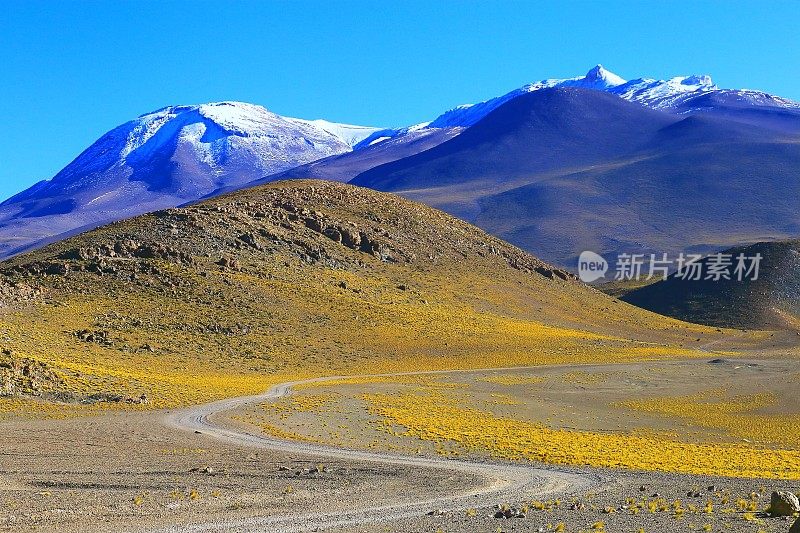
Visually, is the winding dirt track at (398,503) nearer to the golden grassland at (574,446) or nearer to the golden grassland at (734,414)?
the golden grassland at (574,446)

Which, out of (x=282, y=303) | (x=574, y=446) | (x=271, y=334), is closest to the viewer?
(x=574, y=446)

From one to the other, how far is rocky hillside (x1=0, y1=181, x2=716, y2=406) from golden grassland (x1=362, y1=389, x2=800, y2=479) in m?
12.7

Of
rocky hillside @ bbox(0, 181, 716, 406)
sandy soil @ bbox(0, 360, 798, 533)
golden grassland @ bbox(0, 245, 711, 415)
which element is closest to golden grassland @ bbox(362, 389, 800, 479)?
sandy soil @ bbox(0, 360, 798, 533)

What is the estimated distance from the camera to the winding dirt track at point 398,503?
58.6ft

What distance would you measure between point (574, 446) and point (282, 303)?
46660mm

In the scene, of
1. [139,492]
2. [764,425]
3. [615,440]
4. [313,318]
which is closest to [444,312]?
[313,318]

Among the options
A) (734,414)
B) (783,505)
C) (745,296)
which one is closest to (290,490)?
(783,505)

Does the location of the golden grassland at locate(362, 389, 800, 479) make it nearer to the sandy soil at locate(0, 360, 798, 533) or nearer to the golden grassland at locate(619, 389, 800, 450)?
the sandy soil at locate(0, 360, 798, 533)

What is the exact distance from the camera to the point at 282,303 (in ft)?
247

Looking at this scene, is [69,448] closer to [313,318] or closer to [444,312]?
[313,318]

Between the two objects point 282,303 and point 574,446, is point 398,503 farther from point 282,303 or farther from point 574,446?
point 282,303

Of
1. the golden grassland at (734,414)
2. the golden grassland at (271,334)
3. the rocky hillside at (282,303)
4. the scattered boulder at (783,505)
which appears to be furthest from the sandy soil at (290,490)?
the golden grassland at (734,414)

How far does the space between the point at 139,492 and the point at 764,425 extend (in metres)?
31.8

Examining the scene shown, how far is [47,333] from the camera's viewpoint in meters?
57.8
